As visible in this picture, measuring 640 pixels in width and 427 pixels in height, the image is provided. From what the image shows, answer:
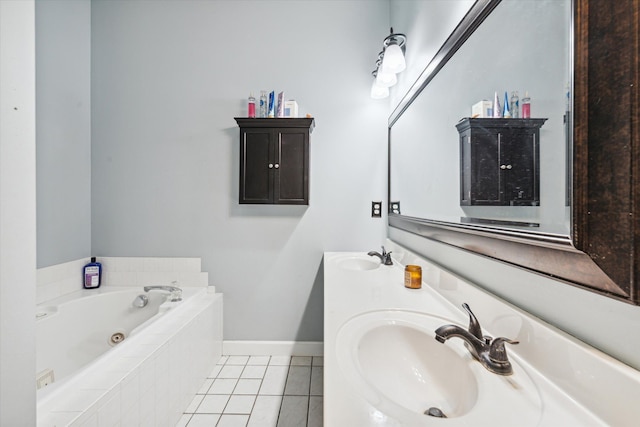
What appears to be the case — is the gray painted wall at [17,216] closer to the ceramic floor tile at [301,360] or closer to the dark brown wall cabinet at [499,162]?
the dark brown wall cabinet at [499,162]

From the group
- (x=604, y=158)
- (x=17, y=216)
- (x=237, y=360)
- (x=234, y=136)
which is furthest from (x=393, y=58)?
(x=237, y=360)

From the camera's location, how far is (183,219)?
2.13 m

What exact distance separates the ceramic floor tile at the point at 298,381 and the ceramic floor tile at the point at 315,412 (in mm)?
78

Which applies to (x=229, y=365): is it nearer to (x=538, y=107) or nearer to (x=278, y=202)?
(x=278, y=202)

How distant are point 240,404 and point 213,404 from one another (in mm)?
160

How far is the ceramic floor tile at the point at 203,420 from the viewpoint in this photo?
4.57 ft

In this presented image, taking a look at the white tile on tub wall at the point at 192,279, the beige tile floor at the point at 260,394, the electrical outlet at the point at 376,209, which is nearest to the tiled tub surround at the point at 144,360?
the white tile on tub wall at the point at 192,279

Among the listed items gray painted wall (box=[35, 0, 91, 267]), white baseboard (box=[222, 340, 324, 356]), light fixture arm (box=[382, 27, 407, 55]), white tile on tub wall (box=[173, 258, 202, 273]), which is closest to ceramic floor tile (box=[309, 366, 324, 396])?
white baseboard (box=[222, 340, 324, 356])

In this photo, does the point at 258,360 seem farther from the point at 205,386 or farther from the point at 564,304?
the point at 564,304

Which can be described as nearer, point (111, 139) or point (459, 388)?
point (459, 388)

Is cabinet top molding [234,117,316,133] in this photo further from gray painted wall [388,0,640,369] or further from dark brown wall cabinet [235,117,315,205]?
gray painted wall [388,0,640,369]

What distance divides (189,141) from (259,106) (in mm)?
638

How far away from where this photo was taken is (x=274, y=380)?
1.77 meters

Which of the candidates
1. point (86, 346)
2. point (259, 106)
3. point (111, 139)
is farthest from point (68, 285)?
point (259, 106)
